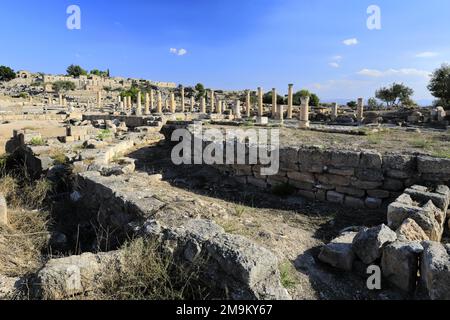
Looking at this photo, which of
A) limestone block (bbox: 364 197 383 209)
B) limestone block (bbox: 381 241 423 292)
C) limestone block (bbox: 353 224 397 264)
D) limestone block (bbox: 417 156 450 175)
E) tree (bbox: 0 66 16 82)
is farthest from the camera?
tree (bbox: 0 66 16 82)

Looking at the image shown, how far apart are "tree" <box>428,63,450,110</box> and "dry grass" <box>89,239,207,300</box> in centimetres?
3327

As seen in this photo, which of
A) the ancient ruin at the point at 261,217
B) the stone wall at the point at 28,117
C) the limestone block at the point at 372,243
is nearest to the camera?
the ancient ruin at the point at 261,217

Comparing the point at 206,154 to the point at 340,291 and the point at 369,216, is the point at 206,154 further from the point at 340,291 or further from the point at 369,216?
the point at 340,291

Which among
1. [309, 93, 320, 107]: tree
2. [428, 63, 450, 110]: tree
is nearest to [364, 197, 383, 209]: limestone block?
[428, 63, 450, 110]: tree

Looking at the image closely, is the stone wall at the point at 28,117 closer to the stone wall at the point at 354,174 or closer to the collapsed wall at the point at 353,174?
the collapsed wall at the point at 353,174

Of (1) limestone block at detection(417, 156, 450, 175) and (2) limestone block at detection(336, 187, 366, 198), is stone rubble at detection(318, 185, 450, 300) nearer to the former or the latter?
(1) limestone block at detection(417, 156, 450, 175)

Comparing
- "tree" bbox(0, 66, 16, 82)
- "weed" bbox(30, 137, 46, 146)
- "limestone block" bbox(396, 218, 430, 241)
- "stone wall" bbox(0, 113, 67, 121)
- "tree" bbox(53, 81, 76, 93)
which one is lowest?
"limestone block" bbox(396, 218, 430, 241)

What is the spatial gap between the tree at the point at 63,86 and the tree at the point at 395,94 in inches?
2471

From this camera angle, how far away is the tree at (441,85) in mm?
30125

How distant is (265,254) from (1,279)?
2.85 meters

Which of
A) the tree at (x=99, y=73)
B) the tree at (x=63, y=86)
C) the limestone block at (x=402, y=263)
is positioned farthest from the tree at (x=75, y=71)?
the limestone block at (x=402, y=263)

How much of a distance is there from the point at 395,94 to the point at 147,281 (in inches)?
1718

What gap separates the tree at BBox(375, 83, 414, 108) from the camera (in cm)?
3934

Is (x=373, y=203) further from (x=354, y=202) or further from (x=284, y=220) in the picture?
(x=284, y=220)
